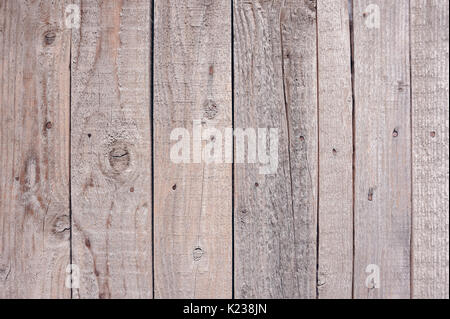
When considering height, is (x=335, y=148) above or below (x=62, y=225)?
above

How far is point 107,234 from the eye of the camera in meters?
0.84

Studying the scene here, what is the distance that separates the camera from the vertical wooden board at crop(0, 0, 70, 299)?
84cm

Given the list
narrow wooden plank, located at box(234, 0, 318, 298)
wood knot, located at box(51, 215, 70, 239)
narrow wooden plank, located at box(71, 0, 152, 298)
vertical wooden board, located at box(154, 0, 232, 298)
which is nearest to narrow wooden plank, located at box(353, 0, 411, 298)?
narrow wooden plank, located at box(234, 0, 318, 298)

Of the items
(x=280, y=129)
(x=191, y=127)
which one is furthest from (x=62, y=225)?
(x=280, y=129)

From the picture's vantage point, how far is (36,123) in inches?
33.1

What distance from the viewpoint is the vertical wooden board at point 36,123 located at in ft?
2.75

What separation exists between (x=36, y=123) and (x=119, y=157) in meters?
0.21

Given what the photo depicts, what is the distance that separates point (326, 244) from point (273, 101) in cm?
35

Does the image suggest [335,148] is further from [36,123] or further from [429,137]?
[36,123]

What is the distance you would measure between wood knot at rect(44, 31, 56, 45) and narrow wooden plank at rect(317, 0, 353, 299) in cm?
61

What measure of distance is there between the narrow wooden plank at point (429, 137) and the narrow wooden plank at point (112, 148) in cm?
62

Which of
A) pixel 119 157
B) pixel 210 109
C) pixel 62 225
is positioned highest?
pixel 210 109

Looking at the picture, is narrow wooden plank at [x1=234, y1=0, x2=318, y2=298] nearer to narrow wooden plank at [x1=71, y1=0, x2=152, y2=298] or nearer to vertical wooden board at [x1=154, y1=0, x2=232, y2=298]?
vertical wooden board at [x1=154, y1=0, x2=232, y2=298]

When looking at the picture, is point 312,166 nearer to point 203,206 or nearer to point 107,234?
point 203,206
